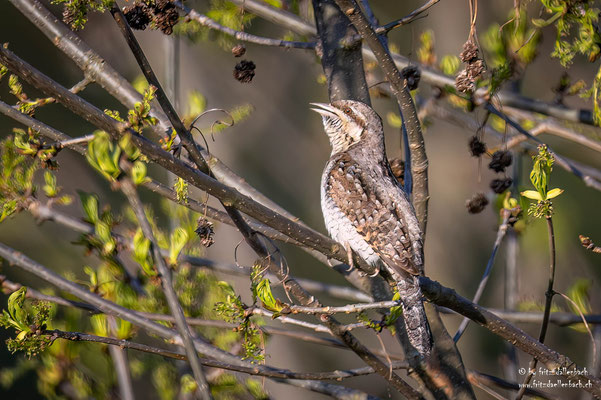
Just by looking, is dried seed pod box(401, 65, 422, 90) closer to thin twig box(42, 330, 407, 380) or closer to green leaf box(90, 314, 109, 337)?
thin twig box(42, 330, 407, 380)

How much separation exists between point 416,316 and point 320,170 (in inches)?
177

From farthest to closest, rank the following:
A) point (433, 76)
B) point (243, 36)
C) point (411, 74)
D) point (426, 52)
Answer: point (426, 52) < point (433, 76) < point (243, 36) < point (411, 74)

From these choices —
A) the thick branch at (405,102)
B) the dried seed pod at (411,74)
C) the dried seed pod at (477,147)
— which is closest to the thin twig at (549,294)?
the thick branch at (405,102)

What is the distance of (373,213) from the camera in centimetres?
279

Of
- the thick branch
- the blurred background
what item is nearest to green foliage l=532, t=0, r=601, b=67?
the thick branch

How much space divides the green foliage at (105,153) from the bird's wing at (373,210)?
4.28 ft

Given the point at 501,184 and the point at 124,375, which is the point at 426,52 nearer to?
the point at 501,184

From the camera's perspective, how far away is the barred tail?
2.36 m

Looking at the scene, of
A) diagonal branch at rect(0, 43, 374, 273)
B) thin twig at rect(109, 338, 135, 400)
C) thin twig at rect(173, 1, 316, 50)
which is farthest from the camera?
thin twig at rect(173, 1, 316, 50)

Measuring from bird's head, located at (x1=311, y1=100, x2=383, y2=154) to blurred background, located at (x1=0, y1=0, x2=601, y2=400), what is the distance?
60.0 inches

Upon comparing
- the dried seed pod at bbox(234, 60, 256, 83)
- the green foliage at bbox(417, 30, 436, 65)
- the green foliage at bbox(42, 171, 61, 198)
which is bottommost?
the green foliage at bbox(42, 171, 61, 198)

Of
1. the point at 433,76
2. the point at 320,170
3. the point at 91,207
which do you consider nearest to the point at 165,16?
the point at 91,207

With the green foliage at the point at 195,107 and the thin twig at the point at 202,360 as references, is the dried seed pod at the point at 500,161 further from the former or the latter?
the green foliage at the point at 195,107

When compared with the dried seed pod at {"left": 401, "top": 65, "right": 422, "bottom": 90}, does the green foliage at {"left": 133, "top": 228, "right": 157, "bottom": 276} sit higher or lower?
lower
